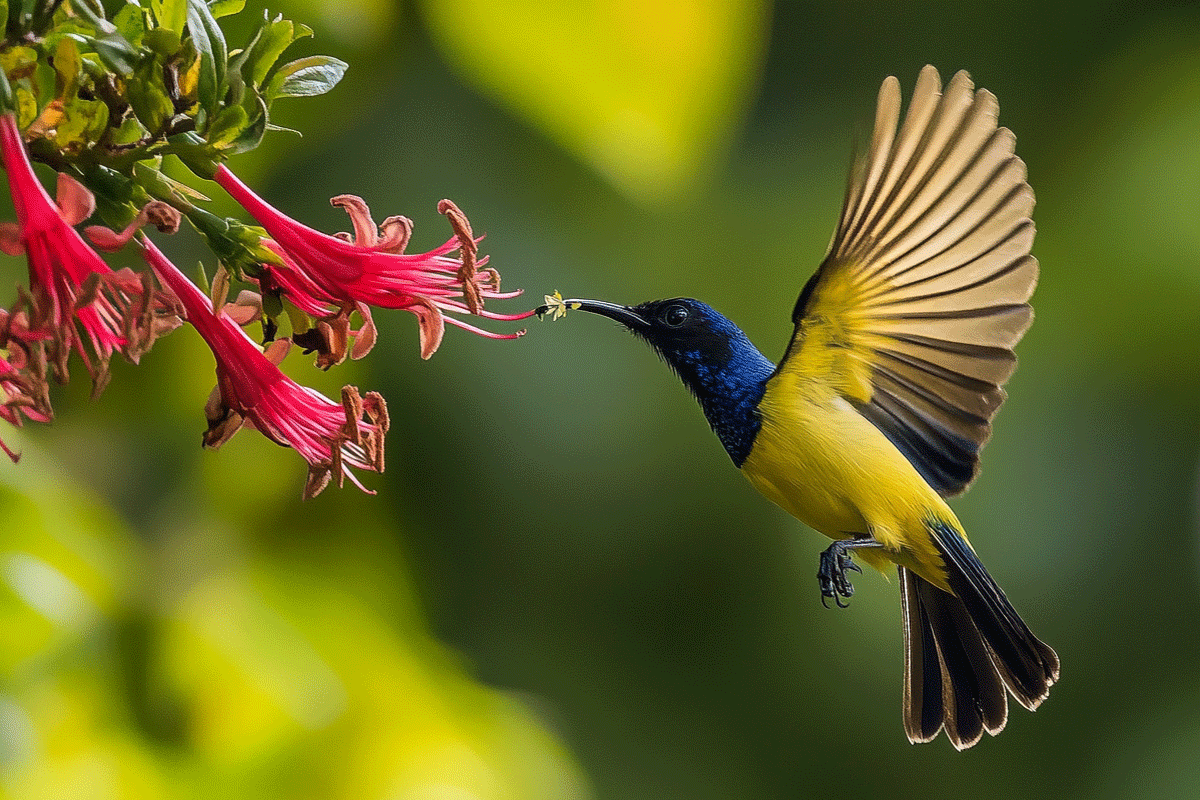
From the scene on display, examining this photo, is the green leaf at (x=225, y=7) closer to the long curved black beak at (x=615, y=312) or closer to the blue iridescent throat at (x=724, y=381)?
the long curved black beak at (x=615, y=312)

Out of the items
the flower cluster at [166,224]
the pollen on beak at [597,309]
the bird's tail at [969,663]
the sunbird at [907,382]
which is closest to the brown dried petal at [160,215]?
the flower cluster at [166,224]

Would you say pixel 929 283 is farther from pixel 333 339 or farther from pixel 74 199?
pixel 74 199

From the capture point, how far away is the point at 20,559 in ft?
4.58

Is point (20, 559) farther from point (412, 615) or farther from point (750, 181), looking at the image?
point (750, 181)

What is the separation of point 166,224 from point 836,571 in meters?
0.64

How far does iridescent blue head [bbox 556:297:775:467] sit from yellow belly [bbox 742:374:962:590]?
0.02 m

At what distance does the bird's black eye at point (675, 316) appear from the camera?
3.62ft

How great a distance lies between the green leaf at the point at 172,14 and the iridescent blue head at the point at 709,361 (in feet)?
1.71

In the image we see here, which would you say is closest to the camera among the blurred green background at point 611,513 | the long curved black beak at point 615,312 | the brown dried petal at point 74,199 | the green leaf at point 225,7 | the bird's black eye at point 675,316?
the brown dried petal at point 74,199

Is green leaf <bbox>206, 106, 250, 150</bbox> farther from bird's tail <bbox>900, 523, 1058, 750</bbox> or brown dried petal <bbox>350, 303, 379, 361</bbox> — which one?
bird's tail <bbox>900, 523, 1058, 750</bbox>

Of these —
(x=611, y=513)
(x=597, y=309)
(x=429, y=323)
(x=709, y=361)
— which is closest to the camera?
(x=429, y=323)

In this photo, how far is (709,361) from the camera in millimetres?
1124

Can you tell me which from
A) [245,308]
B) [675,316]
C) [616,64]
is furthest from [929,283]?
[245,308]

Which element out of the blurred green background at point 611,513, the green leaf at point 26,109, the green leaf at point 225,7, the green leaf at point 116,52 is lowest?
the blurred green background at point 611,513
